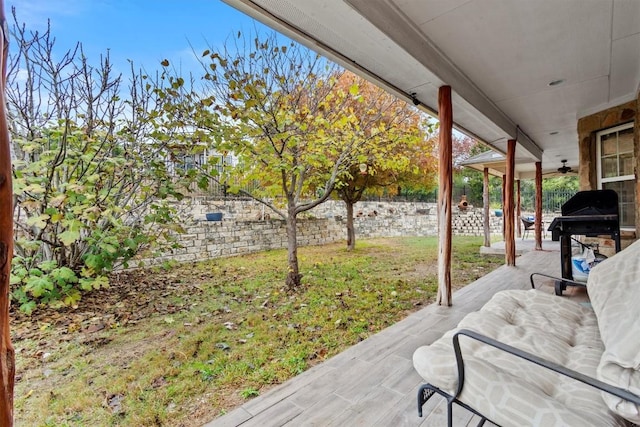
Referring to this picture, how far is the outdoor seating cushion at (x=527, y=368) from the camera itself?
0.99 metres

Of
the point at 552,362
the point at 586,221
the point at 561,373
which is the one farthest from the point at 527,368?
the point at 586,221

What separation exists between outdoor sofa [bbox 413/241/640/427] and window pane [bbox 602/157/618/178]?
13.9ft

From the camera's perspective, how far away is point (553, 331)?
5.23 ft

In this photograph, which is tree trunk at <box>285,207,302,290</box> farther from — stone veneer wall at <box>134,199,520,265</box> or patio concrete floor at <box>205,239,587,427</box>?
patio concrete floor at <box>205,239,587,427</box>

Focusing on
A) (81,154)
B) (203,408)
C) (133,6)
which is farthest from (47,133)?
(203,408)

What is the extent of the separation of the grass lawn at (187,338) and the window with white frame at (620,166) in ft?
7.56

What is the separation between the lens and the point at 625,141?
4.66 m

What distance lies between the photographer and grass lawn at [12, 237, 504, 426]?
195 cm

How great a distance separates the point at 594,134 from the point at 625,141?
0.41m

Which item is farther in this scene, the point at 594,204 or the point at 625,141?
the point at 625,141

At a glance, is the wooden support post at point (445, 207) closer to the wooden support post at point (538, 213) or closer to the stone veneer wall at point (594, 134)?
the stone veneer wall at point (594, 134)

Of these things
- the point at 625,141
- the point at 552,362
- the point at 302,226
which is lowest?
the point at 552,362

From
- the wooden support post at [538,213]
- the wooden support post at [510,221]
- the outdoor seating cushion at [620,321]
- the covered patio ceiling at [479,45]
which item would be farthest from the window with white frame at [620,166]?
the outdoor seating cushion at [620,321]

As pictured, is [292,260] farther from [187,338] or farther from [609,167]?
[609,167]
